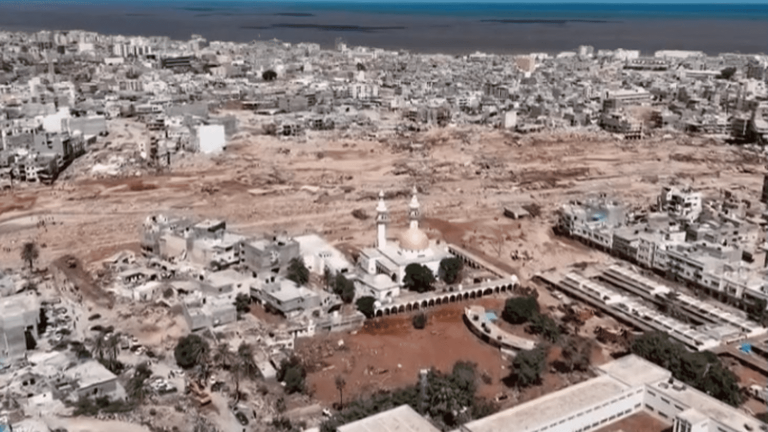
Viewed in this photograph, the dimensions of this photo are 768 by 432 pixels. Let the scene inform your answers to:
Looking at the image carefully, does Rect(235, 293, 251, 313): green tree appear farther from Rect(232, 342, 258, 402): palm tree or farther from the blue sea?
the blue sea

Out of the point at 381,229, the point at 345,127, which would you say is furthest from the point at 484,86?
the point at 381,229

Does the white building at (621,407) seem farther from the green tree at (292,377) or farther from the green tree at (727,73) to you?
the green tree at (727,73)

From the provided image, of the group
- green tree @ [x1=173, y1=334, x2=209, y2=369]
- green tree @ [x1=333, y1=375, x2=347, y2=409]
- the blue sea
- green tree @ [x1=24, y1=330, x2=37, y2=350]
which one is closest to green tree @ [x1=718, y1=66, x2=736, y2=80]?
the blue sea

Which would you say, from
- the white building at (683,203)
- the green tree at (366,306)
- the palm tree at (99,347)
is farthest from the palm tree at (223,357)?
the white building at (683,203)

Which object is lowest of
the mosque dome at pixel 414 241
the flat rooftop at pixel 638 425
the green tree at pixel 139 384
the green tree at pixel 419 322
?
the green tree at pixel 419 322

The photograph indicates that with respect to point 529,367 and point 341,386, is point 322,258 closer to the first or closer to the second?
point 341,386

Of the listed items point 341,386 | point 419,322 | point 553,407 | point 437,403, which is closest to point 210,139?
point 419,322
